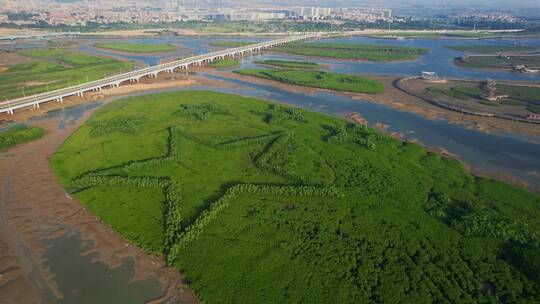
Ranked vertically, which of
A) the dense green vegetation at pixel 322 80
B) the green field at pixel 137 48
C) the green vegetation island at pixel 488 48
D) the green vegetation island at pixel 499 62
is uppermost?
the green vegetation island at pixel 488 48

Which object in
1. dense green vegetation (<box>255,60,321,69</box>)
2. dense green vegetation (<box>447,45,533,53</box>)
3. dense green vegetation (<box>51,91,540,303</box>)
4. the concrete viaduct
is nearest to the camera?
dense green vegetation (<box>51,91,540,303</box>)

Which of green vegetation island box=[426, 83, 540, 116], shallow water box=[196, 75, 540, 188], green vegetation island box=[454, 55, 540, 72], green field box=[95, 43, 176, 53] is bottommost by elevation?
shallow water box=[196, 75, 540, 188]

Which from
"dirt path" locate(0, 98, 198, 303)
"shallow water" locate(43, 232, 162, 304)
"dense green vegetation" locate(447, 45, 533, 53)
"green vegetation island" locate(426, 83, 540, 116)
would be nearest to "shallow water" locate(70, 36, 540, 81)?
"dense green vegetation" locate(447, 45, 533, 53)

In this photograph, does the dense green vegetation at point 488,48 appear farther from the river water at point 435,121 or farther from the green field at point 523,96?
the green field at point 523,96

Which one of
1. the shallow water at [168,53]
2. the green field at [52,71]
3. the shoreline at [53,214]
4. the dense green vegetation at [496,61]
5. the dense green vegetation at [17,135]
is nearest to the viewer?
the shoreline at [53,214]

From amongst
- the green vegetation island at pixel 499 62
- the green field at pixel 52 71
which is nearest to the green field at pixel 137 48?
the green field at pixel 52 71

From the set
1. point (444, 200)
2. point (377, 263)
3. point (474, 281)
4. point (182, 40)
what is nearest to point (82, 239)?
point (377, 263)

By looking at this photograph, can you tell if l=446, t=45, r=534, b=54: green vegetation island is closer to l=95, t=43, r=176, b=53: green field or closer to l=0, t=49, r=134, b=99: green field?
l=95, t=43, r=176, b=53: green field

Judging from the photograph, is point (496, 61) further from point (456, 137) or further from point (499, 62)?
point (456, 137)
